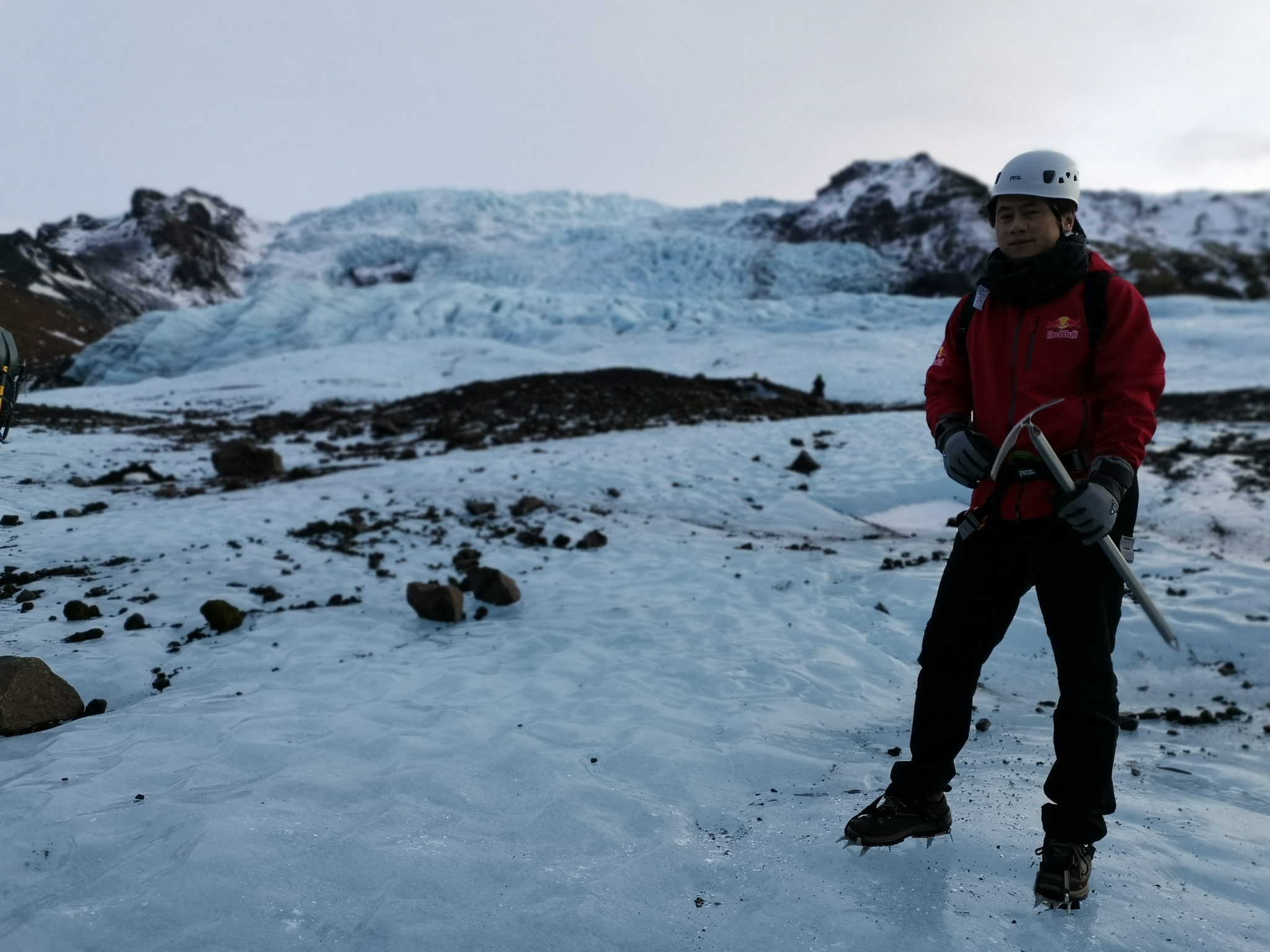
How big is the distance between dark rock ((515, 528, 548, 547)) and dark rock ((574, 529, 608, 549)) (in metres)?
0.40

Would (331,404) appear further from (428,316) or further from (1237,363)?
(1237,363)

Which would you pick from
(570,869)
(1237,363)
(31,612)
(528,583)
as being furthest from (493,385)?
(1237,363)

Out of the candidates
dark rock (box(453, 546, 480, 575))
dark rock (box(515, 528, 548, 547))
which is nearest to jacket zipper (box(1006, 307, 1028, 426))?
dark rock (box(453, 546, 480, 575))

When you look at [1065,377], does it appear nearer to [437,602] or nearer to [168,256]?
[437,602]

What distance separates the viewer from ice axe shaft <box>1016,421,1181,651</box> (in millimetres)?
2521

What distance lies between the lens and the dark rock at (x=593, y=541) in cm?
854

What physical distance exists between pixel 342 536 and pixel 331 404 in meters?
15.2

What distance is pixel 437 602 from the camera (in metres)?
6.30

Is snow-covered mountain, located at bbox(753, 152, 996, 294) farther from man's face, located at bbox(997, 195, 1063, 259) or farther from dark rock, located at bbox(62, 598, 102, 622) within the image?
man's face, located at bbox(997, 195, 1063, 259)

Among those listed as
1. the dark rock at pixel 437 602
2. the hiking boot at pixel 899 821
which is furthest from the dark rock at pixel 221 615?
the hiking boot at pixel 899 821

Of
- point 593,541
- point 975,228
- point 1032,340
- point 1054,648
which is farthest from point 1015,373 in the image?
point 975,228

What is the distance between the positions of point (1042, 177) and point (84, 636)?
6179mm

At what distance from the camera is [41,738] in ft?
12.6

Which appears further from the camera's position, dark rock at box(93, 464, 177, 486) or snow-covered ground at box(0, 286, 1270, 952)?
dark rock at box(93, 464, 177, 486)
